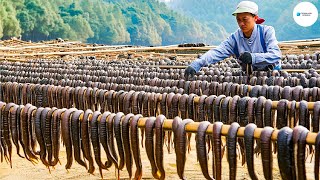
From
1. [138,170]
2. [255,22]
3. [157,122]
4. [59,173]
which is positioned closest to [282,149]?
[157,122]

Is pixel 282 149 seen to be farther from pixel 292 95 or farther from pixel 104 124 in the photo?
pixel 292 95

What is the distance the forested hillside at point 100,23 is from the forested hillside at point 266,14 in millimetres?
13938

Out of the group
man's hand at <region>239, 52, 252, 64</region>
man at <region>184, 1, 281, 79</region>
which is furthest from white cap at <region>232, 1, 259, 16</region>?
man's hand at <region>239, 52, 252, 64</region>

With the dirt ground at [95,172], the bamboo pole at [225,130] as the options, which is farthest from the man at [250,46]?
the bamboo pole at [225,130]

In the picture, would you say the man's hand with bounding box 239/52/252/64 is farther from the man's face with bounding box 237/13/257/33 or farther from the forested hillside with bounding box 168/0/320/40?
the forested hillside with bounding box 168/0/320/40

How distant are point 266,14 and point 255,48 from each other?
13239 cm

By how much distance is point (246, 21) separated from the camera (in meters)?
5.07

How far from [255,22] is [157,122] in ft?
10.7

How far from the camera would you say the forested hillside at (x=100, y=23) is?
5506 centimetres

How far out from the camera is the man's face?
16.5 feet

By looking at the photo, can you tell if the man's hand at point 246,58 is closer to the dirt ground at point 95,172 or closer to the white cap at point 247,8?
the white cap at point 247,8

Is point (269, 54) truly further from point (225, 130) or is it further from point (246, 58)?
point (225, 130)

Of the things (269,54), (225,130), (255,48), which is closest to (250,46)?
(255,48)

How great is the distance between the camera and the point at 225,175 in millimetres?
4500
